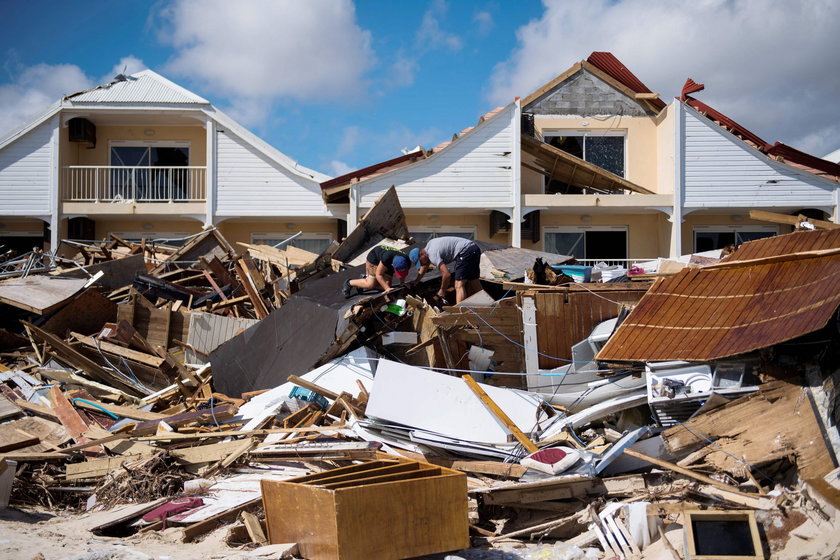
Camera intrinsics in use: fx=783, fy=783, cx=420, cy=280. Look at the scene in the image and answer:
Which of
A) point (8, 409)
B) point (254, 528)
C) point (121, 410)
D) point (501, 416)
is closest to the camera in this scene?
point (254, 528)

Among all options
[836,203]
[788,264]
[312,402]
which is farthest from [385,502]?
[836,203]

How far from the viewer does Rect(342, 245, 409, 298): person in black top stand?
1020cm

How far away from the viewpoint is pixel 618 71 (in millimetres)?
18953

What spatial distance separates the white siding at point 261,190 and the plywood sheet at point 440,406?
11.2 meters

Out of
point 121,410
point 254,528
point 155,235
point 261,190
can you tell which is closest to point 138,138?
point 155,235

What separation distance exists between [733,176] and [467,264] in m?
10.3

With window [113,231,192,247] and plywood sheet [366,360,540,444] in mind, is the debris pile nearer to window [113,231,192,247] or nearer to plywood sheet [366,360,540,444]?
plywood sheet [366,360,540,444]

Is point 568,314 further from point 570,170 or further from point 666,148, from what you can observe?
point 666,148

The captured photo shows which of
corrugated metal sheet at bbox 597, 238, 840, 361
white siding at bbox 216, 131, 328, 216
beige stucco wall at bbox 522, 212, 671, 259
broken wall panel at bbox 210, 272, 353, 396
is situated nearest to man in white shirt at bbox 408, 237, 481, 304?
broken wall panel at bbox 210, 272, 353, 396

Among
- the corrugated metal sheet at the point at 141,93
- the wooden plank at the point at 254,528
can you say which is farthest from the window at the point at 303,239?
the wooden plank at the point at 254,528

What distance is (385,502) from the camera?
5.13 metres

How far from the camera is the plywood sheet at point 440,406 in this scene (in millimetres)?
7383

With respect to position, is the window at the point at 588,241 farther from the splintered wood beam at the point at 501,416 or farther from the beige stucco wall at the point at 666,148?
the splintered wood beam at the point at 501,416

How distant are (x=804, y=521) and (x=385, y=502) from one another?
274cm
